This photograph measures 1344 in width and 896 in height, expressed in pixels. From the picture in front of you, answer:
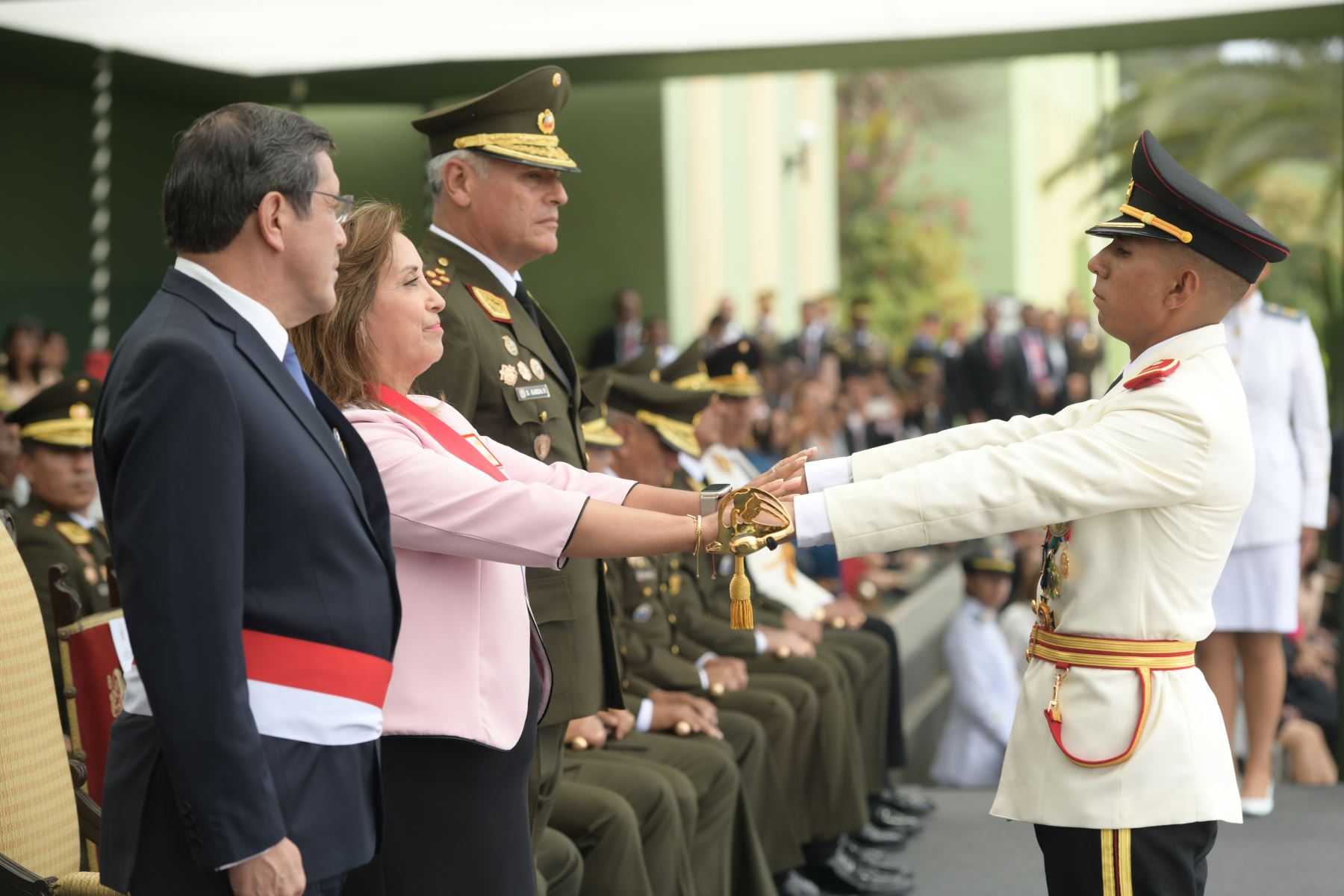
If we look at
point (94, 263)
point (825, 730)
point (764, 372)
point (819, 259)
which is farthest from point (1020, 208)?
point (825, 730)

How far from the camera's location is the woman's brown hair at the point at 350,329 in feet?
6.78

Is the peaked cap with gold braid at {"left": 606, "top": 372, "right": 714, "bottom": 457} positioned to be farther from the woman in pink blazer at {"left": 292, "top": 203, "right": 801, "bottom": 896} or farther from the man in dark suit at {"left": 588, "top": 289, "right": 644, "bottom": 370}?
the man in dark suit at {"left": 588, "top": 289, "right": 644, "bottom": 370}

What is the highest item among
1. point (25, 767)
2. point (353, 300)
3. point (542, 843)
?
point (353, 300)

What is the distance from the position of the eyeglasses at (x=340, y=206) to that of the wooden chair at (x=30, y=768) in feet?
3.17

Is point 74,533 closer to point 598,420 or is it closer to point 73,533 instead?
point 73,533

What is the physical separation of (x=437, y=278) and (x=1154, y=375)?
122 centimetres

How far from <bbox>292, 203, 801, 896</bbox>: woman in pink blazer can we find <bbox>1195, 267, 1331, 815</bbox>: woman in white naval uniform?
3118 mm

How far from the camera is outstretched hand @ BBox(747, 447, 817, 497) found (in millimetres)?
2393

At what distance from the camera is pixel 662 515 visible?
6.79ft

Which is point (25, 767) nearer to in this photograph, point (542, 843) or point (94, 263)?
point (542, 843)

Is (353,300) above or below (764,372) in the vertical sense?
above

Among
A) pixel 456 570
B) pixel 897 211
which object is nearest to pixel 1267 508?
pixel 456 570

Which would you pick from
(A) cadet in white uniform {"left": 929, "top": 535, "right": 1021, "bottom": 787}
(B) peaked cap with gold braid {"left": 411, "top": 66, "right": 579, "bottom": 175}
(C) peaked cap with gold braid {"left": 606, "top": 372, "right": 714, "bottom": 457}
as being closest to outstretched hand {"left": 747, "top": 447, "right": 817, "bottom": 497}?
(B) peaked cap with gold braid {"left": 411, "top": 66, "right": 579, "bottom": 175}

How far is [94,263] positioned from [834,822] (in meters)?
7.70
